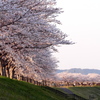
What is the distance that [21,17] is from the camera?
2325 cm

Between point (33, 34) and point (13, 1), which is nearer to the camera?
point (13, 1)

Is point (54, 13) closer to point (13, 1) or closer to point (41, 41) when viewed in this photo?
point (41, 41)

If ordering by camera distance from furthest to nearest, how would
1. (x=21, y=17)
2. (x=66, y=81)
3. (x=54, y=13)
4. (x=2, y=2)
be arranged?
1. (x=66, y=81)
2. (x=54, y=13)
3. (x=21, y=17)
4. (x=2, y=2)

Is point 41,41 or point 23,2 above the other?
Result: point 23,2

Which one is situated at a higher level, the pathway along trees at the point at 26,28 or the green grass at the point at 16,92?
the pathway along trees at the point at 26,28

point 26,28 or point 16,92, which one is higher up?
point 26,28

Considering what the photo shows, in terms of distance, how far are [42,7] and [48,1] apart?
104 inches

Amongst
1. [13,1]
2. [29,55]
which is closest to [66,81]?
[29,55]

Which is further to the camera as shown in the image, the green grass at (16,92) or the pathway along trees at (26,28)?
the pathway along trees at (26,28)

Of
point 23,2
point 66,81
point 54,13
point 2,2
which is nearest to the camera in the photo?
point 2,2

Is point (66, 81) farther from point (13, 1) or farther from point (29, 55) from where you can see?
point (13, 1)

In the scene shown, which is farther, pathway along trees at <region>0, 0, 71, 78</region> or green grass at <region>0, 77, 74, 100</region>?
pathway along trees at <region>0, 0, 71, 78</region>

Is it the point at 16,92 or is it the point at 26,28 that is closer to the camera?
the point at 16,92

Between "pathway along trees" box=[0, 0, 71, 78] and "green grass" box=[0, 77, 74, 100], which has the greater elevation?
"pathway along trees" box=[0, 0, 71, 78]
